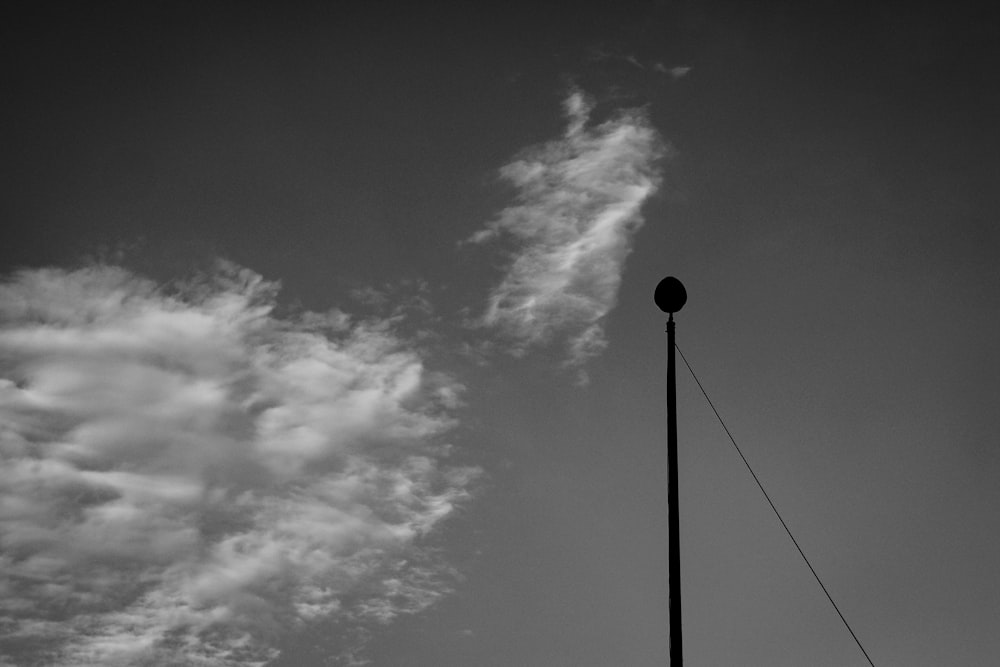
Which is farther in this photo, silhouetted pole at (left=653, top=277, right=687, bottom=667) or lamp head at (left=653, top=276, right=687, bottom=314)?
lamp head at (left=653, top=276, right=687, bottom=314)

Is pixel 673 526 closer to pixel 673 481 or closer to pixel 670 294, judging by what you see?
pixel 673 481

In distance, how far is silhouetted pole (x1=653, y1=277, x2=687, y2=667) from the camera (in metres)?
12.3

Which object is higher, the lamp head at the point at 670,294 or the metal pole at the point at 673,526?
the lamp head at the point at 670,294

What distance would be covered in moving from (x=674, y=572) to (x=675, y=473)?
4.41 ft

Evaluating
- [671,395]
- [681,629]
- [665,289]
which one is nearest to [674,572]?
[681,629]

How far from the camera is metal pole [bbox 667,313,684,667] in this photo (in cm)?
1221

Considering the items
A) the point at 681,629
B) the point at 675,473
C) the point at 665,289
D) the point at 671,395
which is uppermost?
the point at 665,289

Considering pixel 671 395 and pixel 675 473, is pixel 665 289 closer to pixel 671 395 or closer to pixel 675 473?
pixel 671 395

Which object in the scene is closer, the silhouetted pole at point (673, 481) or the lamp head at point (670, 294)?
the silhouetted pole at point (673, 481)

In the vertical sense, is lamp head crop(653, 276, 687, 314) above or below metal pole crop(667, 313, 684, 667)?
above

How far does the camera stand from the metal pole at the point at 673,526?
40.1 ft

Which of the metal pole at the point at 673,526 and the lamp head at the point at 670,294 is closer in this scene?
the metal pole at the point at 673,526

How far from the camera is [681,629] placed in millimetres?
12312

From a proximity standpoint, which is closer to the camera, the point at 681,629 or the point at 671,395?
the point at 681,629
